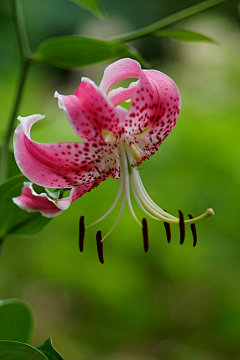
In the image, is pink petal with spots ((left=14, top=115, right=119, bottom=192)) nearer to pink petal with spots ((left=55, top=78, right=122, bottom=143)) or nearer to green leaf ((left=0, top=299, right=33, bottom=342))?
pink petal with spots ((left=55, top=78, right=122, bottom=143))

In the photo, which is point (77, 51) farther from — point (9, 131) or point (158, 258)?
point (158, 258)

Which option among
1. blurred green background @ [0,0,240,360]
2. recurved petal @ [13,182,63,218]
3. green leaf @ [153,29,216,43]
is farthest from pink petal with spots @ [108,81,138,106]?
blurred green background @ [0,0,240,360]

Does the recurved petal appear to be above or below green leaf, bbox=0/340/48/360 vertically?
above

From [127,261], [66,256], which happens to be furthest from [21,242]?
[127,261]

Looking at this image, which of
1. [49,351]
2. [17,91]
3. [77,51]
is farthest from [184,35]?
[49,351]

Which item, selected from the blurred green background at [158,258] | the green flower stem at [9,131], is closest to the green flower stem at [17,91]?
the green flower stem at [9,131]

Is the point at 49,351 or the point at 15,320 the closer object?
the point at 49,351
